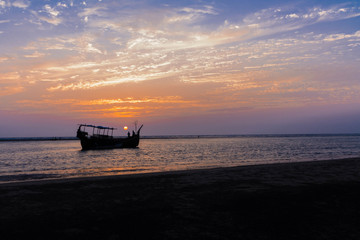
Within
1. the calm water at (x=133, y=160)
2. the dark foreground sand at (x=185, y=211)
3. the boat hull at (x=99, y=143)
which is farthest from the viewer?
the boat hull at (x=99, y=143)

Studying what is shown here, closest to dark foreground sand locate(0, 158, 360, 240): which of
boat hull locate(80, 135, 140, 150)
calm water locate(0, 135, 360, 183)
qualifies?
calm water locate(0, 135, 360, 183)

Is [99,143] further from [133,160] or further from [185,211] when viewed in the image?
[185,211]

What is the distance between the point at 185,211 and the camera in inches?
284

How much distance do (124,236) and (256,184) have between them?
24.1ft

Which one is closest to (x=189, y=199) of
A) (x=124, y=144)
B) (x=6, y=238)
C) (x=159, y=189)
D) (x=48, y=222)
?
(x=159, y=189)

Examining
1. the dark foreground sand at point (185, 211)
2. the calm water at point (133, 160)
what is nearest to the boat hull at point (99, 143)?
the calm water at point (133, 160)

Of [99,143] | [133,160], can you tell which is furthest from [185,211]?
[99,143]

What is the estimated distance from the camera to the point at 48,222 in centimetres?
634

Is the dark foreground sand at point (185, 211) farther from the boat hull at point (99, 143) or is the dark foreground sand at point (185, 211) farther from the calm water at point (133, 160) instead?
the boat hull at point (99, 143)

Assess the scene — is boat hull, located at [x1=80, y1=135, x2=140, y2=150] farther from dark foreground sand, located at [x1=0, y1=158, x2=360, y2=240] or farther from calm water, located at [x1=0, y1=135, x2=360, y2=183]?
dark foreground sand, located at [x1=0, y1=158, x2=360, y2=240]

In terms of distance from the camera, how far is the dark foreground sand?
18.2 ft

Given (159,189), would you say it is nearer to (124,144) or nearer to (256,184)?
(256,184)

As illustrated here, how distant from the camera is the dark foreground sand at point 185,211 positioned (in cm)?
555

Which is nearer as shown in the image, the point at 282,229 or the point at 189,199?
the point at 282,229
